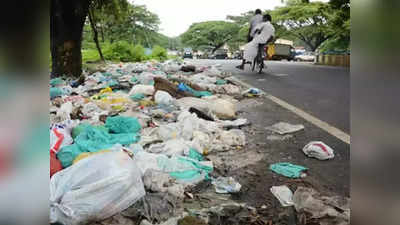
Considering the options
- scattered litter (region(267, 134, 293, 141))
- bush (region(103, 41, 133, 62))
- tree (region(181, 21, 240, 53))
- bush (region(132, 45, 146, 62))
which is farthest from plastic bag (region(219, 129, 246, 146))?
tree (region(181, 21, 240, 53))

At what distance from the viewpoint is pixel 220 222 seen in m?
2.03

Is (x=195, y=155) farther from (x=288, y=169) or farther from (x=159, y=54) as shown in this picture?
(x=159, y=54)

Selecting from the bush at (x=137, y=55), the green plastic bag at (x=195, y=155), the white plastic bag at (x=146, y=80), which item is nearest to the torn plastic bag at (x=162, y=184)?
the green plastic bag at (x=195, y=155)

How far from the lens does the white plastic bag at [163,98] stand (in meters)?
5.64

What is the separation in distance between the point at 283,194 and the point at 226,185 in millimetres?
409

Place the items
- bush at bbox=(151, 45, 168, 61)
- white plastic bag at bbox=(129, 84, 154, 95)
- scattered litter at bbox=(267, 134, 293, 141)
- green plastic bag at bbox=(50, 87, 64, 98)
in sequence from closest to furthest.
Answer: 1. scattered litter at bbox=(267, 134, 293, 141)
2. white plastic bag at bbox=(129, 84, 154, 95)
3. green plastic bag at bbox=(50, 87, 64, 98)
4. bush at bbox=(151, 45, 168, 61)

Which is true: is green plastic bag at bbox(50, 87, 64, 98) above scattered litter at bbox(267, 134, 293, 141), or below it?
above

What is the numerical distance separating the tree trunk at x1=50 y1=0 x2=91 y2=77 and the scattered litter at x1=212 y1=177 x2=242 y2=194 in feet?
26.9

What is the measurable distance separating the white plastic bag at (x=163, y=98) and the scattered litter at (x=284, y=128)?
74.5 inches

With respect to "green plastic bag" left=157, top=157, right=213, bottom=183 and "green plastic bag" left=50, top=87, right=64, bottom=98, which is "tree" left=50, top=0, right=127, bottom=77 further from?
"green plastic bag" left=157, top=157, right=213, bottom=183

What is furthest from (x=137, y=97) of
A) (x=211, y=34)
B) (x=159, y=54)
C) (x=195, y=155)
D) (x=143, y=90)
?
(x=211, y=34)

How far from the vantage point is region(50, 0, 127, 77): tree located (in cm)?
957
